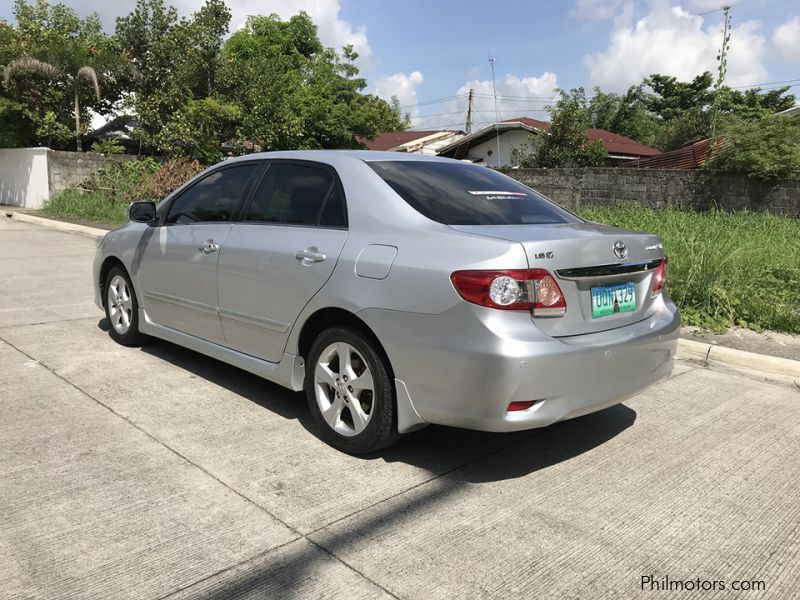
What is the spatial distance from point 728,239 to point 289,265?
20.1 feet

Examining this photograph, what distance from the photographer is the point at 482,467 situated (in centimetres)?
362

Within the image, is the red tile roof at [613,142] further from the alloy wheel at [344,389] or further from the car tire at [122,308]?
the alloy wheel at [344,389]

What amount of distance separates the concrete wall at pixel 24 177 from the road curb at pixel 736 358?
19925 millimetres

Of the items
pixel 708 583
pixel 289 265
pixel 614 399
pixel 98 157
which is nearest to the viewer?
pixel 708 583

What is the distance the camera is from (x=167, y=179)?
17.2 meters

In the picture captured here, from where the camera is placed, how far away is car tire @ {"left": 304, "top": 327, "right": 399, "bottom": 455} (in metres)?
3.41

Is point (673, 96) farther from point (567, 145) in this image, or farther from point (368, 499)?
point (368, 499)

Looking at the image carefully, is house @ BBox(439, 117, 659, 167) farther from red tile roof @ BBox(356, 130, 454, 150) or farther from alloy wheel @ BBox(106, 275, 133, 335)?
alloy wheel @ BBox(106, 275, 133, 335)

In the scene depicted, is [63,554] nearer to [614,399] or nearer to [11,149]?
[614,399]

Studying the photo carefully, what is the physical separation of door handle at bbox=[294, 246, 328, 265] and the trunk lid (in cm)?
79

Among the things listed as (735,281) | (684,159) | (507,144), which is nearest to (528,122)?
(507,144)

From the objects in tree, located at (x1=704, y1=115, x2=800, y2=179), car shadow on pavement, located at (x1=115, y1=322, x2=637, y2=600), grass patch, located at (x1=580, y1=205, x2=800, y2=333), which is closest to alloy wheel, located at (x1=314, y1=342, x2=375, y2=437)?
car shadow on pavement, located at (x1=115, y1=322, x2=637, y2=600)

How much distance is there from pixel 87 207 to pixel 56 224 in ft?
4.79

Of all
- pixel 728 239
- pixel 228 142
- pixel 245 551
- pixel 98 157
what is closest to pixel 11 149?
pixel 98 157
